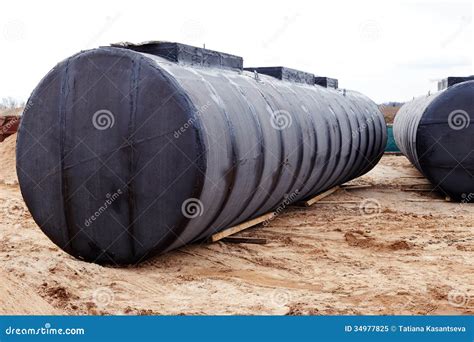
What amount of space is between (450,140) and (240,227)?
592 cm

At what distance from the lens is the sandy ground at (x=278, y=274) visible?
5668mm

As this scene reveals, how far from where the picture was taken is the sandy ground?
567 centimetres

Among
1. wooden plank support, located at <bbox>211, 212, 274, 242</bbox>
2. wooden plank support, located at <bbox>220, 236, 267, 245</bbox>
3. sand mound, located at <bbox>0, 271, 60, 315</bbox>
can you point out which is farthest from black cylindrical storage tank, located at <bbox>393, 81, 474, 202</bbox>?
sand mound, located at <bbox>0, 271, 60, 315</bbox>

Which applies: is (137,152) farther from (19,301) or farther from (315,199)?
(315,199)

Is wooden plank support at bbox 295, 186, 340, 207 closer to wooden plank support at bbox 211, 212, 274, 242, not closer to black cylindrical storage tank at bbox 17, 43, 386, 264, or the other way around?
wooden plank support at bbox 211, 212, 274, 242

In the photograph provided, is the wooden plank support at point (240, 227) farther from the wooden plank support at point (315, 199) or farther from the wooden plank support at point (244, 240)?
the wooden plank support at point (315, 199)

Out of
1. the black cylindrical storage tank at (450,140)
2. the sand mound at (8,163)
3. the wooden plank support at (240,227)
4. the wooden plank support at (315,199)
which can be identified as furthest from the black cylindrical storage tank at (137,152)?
the sand mound at (8,163)

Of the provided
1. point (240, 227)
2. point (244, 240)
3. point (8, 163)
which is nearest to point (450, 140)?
point (240, 227)

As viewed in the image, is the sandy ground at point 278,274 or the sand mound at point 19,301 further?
the sandy ground at point 278,274

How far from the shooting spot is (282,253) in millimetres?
8008

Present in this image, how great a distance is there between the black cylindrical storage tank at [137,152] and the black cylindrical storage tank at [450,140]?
581cm

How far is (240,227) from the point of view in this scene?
855cm
